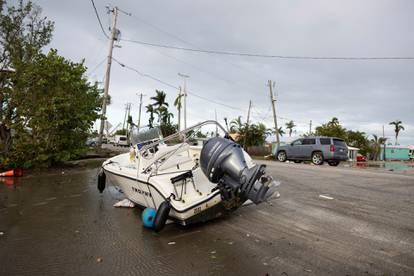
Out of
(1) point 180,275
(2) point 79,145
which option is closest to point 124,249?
(1) point 180,275

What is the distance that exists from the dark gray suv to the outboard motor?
50.3 ft

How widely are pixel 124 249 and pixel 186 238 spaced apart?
3.10 feet

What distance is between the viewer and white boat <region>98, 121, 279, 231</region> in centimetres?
400

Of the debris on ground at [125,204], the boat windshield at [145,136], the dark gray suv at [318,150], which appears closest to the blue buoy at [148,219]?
the debris on ground at [125,204]

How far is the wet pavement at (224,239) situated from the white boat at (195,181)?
0.44 meters

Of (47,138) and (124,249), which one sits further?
(47,138)

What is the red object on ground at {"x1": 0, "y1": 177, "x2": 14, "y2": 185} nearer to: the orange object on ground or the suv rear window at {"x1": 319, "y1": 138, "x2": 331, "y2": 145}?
the orange object on ground

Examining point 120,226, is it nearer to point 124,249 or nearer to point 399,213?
point 124,249

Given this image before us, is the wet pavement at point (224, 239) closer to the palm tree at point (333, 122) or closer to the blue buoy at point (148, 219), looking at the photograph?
the blue buoy at point (148, 219)

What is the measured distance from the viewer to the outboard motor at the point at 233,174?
12.8 ft

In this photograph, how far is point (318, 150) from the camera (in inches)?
733

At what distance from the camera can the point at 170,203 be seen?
Result: 4.36 m

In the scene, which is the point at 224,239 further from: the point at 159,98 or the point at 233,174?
the point at 159,98

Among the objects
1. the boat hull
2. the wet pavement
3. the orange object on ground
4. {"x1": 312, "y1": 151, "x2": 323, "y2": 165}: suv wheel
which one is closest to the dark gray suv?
{"x1": 312, "y1": 151, "x2": 323, "y2": 165}: suv wheel
